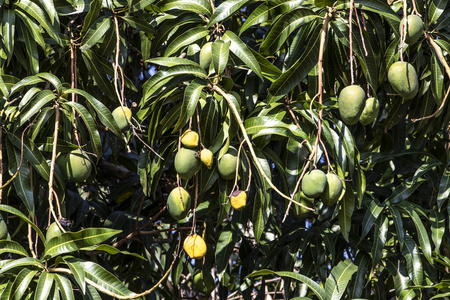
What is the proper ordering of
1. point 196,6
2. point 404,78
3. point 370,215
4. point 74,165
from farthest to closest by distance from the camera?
1. point 370,215
2. point 196,6
3. point 74,165
4. point 404,78

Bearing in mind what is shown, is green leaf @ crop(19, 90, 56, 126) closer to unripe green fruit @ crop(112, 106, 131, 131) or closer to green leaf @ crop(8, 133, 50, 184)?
green leaf @ crop(8, 133, 50, 184)

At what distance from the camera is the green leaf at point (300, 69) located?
1675 mm

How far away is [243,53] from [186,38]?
247mm

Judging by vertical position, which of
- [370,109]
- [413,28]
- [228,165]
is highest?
[413,28]

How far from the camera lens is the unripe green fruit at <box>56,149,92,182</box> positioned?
1.68m

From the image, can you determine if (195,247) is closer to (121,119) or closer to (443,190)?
(121,119)

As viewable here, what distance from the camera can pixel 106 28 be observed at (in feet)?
6.20

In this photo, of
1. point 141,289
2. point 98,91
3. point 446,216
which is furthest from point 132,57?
point 446,216

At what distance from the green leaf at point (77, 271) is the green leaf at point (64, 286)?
0.13ft

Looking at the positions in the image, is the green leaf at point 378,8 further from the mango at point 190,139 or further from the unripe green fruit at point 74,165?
the unripe green fruit at point 74,165

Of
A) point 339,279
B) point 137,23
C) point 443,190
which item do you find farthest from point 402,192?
point 137,23

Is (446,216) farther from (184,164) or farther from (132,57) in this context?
(132,57)

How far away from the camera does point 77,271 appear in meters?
1.46

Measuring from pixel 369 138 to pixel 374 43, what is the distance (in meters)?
0.81
